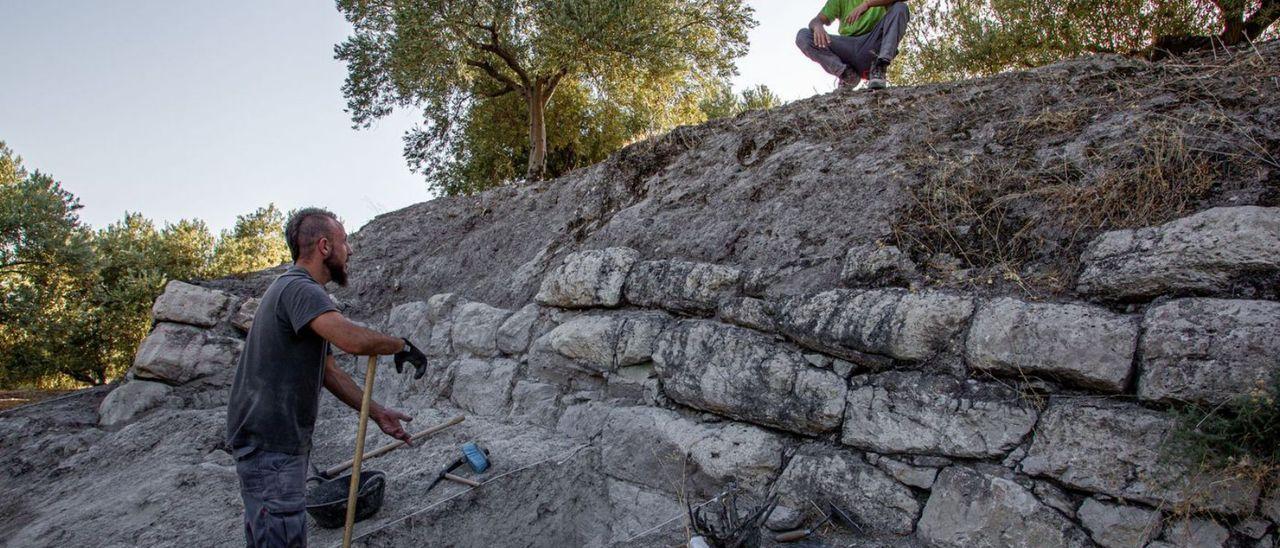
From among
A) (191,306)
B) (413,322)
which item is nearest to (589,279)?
(413,322)

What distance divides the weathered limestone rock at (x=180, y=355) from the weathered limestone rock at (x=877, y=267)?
6.74m

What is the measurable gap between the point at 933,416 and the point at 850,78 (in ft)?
15.3

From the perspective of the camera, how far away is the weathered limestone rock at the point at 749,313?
4227mm

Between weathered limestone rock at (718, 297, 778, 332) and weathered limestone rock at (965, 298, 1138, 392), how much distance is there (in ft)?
3.95

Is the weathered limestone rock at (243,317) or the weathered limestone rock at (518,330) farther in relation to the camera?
the weathered limestone rock at (243,317)

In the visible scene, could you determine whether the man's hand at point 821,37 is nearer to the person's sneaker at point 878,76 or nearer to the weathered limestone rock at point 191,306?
the person's sneaker at point 878,76

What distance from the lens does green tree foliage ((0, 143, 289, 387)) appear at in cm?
1220

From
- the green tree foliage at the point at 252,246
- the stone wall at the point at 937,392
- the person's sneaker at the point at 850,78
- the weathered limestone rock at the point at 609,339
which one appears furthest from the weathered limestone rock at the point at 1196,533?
the green tree foliage at the point at 252,246

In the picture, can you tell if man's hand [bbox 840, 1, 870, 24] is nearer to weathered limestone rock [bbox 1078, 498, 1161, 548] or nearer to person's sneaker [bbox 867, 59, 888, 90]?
person's sneaker [bbox 867, 59, 888, 90]

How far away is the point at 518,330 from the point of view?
19.5 ft

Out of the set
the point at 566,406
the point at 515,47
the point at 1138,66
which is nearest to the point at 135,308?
the point at 515,47

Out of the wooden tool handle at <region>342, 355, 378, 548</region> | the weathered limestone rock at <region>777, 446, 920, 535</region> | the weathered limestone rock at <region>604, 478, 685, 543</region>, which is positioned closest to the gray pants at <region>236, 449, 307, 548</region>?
the wooden tool handle at <region>342, 355, 378, 548</region>

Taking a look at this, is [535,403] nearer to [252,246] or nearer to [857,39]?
[857,39]

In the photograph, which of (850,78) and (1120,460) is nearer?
(1120,460)
